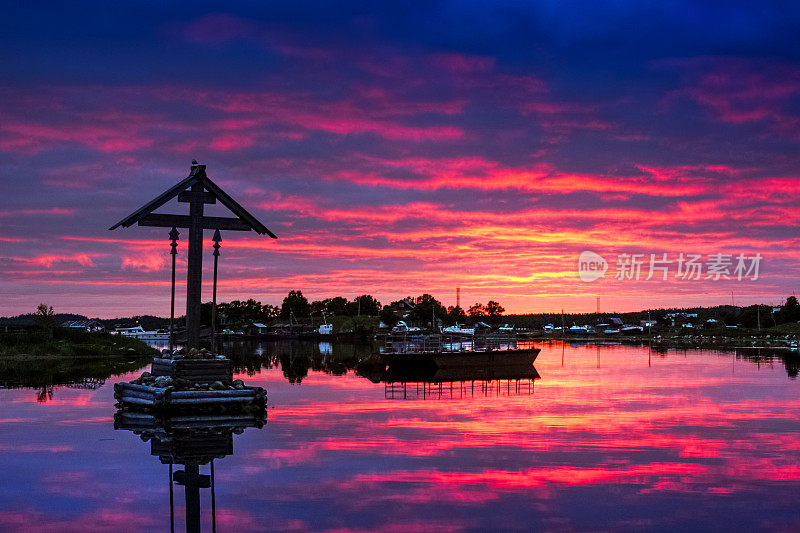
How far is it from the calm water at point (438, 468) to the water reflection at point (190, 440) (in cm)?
27

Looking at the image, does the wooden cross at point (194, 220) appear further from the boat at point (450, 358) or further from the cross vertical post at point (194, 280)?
the boat at point (450, 358)

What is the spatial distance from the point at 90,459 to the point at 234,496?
687 cm

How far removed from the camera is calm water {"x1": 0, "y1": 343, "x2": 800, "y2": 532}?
15.7 m

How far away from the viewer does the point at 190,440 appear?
2591cm

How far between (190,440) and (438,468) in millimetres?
8935

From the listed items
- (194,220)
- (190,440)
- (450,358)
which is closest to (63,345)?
(450,358)

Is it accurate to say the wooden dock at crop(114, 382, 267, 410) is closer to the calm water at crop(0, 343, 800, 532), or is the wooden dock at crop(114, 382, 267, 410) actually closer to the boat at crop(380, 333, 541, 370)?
the calm water at crop(0, 343, 800, 532)

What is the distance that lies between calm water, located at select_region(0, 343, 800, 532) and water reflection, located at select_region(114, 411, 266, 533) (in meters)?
0.27

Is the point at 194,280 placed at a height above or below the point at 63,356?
above

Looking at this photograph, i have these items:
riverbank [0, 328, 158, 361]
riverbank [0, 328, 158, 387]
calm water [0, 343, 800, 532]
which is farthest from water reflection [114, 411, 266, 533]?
riverbank [0, 328, 158, 361]

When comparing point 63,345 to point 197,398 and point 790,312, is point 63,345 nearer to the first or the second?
point 197,398

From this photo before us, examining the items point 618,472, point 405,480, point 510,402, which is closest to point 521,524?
point 405,480

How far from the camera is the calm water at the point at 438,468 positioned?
15.7 metres

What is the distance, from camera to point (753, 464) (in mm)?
21797
